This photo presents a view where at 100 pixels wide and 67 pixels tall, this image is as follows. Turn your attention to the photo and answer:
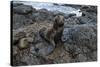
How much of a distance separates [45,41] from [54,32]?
17cm

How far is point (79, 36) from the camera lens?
8.04 feet

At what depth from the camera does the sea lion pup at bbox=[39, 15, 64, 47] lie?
90.6 inches

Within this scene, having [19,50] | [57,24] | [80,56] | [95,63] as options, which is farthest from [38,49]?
[95,63]

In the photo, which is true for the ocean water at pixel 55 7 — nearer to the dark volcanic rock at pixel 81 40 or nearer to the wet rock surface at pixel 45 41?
the wet rock surface at pixel 45 41

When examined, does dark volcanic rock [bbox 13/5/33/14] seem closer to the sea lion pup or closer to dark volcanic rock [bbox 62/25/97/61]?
the sea lion pup

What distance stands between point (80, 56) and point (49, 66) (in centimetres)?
46

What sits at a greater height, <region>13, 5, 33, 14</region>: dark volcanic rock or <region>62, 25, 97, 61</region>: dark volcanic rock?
<region>13, 5, 33, 14</region>: dark volcanic rock

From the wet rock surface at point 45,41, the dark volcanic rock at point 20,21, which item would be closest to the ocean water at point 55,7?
the wet rock surface at point 45,41

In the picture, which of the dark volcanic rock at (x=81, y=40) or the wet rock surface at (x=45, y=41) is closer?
the wet rock surface at (x=45, y=41)

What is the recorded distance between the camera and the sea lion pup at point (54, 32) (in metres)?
2.30

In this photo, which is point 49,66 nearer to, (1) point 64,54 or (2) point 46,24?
(1) point 64,54

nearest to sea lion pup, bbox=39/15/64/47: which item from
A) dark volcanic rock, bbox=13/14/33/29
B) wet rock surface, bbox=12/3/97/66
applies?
wet rock surface, bbox=12/3/97/66

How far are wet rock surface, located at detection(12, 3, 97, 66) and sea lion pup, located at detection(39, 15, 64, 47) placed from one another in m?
0.04

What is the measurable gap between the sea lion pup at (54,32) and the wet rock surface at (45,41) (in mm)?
40
